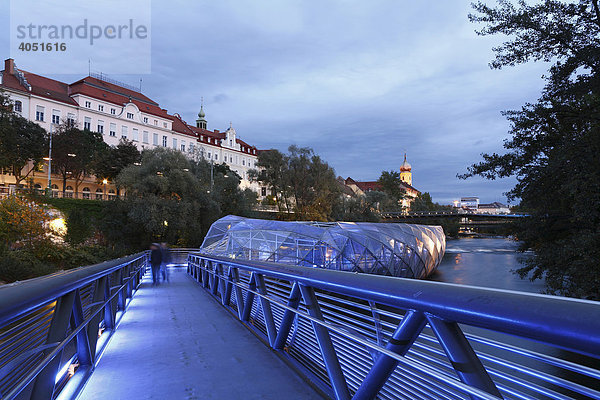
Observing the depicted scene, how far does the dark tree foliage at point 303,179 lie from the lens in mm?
50688

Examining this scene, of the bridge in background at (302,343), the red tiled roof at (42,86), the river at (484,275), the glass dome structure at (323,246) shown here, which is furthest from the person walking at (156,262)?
the red tiled roof at (42,86)

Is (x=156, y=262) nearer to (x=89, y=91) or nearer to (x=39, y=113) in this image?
(x=39, y=113)

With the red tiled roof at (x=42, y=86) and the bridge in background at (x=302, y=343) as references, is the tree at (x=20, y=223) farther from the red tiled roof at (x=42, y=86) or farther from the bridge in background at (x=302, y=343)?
the red tiled roof at (x=42, y=86)

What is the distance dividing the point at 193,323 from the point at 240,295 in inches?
29.5

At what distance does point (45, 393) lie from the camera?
2230mm

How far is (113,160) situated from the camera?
51.9 meters

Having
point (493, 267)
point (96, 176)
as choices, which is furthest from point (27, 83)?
point (493, 267)

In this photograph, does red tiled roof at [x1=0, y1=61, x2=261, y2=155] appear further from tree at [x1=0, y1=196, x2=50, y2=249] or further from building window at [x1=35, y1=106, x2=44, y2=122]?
tree at [x1=0, y1=196, x2=50, y2=249]

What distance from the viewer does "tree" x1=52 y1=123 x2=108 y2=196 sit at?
1836 inches

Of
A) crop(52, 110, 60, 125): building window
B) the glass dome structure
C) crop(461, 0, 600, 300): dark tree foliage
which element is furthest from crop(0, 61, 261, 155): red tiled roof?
crop(461, 0, 600, 300): dark tree foliage

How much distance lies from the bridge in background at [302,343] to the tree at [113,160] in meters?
49.7

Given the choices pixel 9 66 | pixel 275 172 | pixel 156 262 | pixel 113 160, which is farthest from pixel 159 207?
pixel 9 66

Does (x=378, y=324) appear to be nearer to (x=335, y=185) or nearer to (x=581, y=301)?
(x=581, y=301)

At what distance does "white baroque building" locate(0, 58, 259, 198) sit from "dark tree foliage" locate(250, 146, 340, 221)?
1030cm
